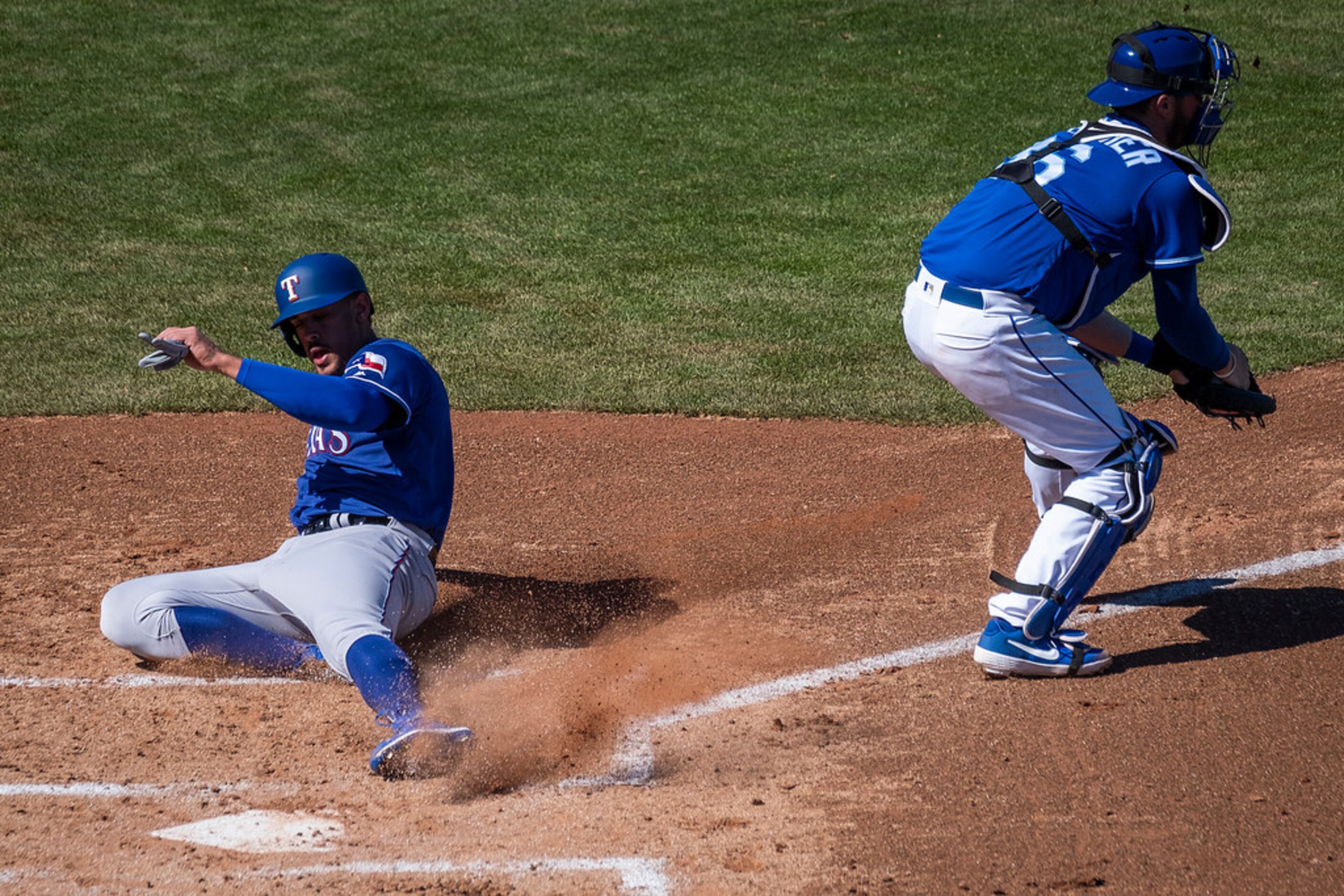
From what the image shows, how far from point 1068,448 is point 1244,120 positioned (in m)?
9.09

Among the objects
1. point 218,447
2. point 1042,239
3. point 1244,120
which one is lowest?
point 218,447

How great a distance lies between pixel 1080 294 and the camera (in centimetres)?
403

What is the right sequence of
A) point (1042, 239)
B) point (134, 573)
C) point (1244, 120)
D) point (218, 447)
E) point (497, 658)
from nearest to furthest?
point (1042, 239) → point (497, 658) → point (134, 573) → point (218, 447) → point (1244, 120)

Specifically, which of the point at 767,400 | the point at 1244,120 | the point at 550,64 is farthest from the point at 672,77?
the point at 767,400

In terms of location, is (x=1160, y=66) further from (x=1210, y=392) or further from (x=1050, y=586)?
(x=1050, y=586)

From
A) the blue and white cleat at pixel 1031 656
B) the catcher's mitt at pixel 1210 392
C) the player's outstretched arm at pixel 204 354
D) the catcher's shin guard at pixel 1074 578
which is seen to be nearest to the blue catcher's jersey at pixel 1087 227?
the catcher's mitt at pixel 1210 392

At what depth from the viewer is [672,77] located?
43.3ft

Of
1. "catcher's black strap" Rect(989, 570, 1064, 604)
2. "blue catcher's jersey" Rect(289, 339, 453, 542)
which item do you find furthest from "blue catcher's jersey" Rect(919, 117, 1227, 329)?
"blue catcher's jersey" Rect(289, 339, 453, 542)

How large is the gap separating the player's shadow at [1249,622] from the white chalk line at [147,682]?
110 inches

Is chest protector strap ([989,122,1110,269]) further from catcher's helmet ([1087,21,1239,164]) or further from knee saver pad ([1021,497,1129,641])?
knee saver pad ([1021,497,1129,641])

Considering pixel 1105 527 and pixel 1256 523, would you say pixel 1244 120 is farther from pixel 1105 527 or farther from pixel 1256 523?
pixel 1105 527

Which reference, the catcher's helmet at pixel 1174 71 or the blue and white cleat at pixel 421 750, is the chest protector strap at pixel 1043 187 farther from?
the blue and white cleat at pixel 421 750

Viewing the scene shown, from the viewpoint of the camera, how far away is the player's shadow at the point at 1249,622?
4359mm

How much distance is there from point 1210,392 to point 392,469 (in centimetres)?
260
